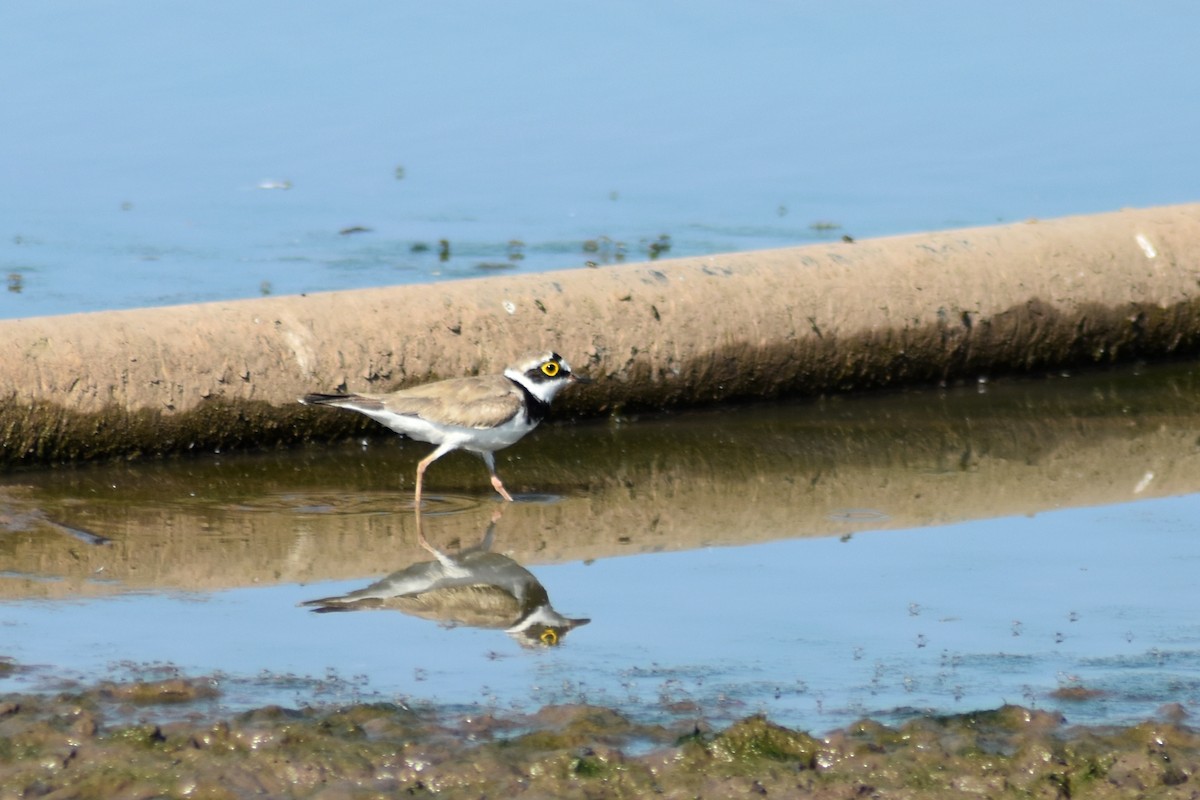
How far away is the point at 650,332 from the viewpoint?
387 inches

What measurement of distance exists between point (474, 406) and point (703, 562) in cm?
156

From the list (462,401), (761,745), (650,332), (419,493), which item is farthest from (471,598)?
(650,332)

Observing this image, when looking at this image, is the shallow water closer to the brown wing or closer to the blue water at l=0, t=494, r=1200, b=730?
the blue water at l=0, t=494, r=1200, b=730

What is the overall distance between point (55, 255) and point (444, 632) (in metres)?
7.55

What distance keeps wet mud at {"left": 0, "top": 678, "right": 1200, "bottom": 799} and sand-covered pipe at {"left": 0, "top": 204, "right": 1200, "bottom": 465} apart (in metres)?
3.58

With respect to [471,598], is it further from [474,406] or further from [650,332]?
[650,332]

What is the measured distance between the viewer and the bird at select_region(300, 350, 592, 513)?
8.60 m

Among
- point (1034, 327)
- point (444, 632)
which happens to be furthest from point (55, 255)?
point (444, 632)

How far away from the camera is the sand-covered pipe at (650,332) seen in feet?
29.5

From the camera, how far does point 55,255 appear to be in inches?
520

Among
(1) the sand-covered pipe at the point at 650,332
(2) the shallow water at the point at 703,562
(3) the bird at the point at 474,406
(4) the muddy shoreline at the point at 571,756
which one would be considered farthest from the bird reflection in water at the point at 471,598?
(1) the sand-covered pipe at the point at 650,332

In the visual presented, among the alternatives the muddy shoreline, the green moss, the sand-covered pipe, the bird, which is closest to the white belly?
the bird

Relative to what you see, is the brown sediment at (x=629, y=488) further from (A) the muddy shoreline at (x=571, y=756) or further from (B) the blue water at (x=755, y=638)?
(A) the muddy shoreline at (x=571, y=756)

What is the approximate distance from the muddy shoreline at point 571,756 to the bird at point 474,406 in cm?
301
